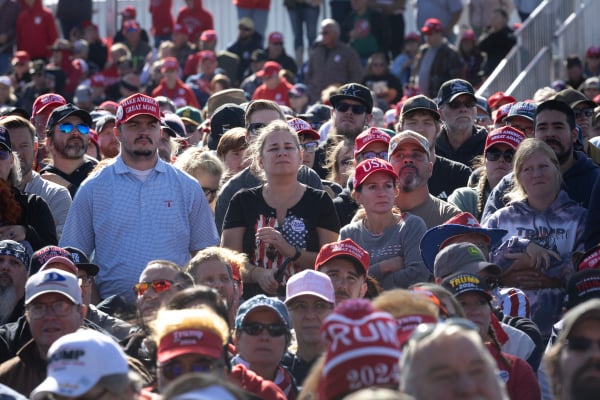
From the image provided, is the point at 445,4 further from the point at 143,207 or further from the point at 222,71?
the point at 143,207

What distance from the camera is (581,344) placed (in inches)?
233

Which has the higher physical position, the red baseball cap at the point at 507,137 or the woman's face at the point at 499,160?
the red baseball cap at the point at 507,137

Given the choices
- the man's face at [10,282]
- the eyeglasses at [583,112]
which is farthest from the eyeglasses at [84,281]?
the eyeglasses at [583,112]

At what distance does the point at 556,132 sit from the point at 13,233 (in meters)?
3.99

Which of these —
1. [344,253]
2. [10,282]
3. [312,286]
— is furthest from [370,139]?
[10,282]

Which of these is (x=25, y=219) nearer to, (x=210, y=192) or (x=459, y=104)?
(x=210, y=192)

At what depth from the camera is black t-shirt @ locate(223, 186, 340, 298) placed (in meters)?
9.54

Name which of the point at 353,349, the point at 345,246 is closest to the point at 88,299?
the point at 345,246

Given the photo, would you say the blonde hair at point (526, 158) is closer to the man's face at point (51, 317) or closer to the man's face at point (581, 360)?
the man's face at point (51, 317)

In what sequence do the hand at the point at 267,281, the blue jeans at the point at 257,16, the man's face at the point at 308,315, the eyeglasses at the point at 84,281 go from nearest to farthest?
1. the man's face at the point at 308,315
2. the eyeglasses at the point at 84,281
3. the hand at the point at 267,281
4. the blue jeans at the point at 257,16

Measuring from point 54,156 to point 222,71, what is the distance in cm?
948

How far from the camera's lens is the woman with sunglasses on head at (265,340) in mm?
7531

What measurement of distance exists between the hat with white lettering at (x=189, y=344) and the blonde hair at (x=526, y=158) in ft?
11.2

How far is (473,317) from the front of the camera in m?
7.46
